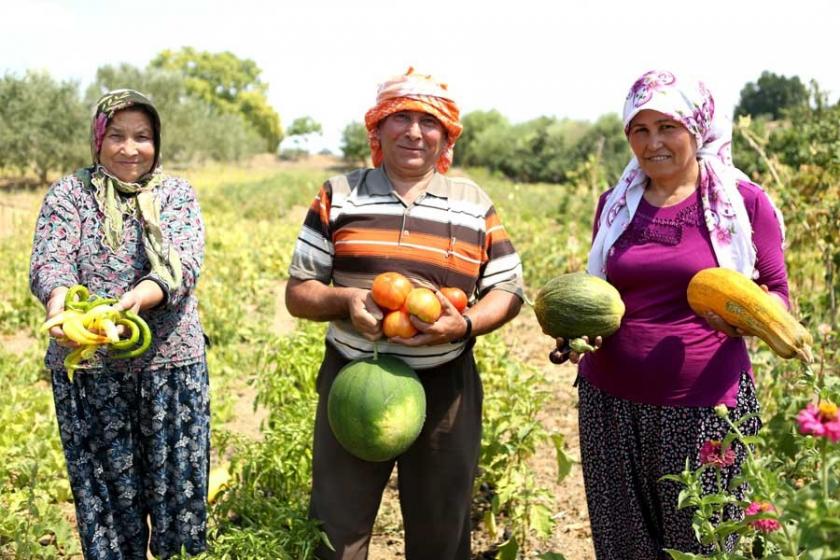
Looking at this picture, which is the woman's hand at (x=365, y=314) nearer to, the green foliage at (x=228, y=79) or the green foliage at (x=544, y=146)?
the green foliage at (x=544, y=146)

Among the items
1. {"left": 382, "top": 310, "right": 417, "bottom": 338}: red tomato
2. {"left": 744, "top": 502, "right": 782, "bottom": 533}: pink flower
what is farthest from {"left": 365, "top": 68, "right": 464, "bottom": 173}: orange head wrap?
{"left": 744, "top": 502, "right": 782, "bottom": 533}: pink flower

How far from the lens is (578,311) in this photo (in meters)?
2.35

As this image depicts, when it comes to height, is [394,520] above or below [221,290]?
below

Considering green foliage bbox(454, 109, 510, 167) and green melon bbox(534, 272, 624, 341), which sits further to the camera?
green foliage bbox(454, 109, 510, 167)

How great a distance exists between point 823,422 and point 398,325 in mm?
1206

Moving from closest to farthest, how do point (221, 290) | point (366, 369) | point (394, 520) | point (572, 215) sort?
point (366, 369) < point (394, 520) < point (221, 290) < point (572, 215)

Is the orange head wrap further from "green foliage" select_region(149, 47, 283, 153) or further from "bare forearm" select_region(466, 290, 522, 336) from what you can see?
"green foliage" select_region(149, 47, 283, 153)

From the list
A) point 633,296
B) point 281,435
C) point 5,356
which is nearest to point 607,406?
point 633,296

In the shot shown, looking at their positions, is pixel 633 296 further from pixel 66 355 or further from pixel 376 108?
pixel 66 355

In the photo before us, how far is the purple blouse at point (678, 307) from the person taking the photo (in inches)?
93.0

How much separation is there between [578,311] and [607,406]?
42 centimetres

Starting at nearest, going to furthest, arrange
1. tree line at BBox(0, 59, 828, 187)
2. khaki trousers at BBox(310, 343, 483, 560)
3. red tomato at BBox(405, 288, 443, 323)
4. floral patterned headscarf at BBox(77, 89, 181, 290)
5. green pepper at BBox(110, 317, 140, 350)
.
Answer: red tomato at BBox(405, 288, 443, 323)
green pepper at BBox(110, 317, 140, 350)
khaki trousers at BBox(310, 343, 483, 560)
floral patterned headscarf at BBox(77, 89, 181, 290)
tree line at BBox(0, 59, 828, 187)

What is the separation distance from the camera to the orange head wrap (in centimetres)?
238

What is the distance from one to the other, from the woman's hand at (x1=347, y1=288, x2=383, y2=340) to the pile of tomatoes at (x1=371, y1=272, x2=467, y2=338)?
0.02 metres
